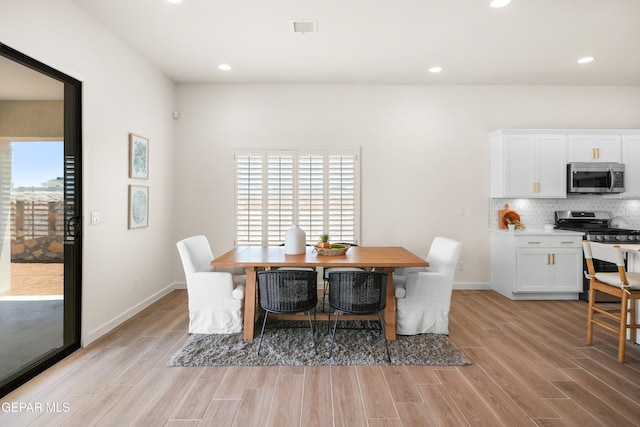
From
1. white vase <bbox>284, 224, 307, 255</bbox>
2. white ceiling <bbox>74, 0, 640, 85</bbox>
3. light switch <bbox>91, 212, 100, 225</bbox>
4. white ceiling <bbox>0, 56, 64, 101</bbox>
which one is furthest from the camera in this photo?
white vase <bbox>284, 224, 307, 255</bbox>

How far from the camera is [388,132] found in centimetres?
498

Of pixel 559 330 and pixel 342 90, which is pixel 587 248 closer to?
pixel 559 330

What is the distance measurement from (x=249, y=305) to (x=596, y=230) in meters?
4.47

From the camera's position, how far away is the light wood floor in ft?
6.63

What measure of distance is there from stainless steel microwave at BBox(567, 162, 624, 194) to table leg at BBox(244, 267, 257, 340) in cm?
446

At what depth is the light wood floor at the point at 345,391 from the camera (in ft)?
6.63

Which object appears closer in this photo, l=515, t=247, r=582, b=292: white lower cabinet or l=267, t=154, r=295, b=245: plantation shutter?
l=515, t=247, r=582, b=292: white lower cabinet

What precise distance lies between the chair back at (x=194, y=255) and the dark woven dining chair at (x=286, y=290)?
32.8 inches

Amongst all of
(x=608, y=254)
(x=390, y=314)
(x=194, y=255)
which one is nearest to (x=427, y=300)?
(x=390, y=314)

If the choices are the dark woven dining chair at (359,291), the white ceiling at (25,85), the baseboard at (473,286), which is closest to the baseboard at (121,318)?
the white ceiling at (25,85)

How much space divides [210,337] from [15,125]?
227cm

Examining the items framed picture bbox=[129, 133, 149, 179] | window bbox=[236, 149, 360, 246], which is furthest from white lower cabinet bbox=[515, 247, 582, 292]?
framed picture bbox=[129, 133, 149, 179]

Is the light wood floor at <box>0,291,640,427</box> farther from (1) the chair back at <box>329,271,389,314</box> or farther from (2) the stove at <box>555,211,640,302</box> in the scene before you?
(2) the stove at <box>555,211,640,302</box>

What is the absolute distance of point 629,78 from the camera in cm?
468
